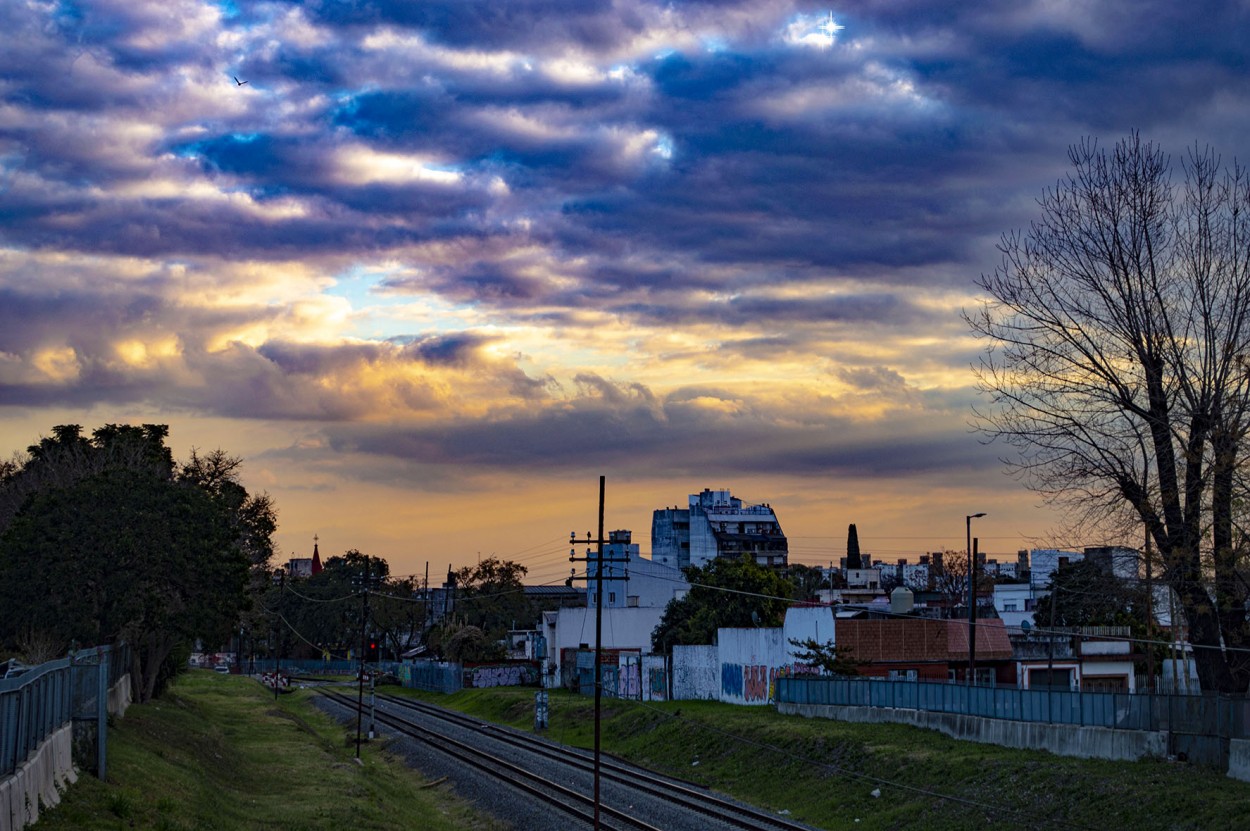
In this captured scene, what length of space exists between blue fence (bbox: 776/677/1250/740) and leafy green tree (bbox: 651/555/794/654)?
2325 cm

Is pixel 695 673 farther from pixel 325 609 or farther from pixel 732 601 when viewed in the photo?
pixel 325 609

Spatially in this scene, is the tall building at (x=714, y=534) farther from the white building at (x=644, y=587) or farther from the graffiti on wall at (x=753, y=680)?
the graffiti on wall at (x=753, y=680)

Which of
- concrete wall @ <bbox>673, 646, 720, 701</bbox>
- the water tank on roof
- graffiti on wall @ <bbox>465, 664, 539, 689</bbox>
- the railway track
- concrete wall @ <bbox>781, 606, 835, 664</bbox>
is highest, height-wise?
the water tank on roof

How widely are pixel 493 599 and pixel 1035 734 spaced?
332ft

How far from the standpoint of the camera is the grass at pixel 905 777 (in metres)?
32.6

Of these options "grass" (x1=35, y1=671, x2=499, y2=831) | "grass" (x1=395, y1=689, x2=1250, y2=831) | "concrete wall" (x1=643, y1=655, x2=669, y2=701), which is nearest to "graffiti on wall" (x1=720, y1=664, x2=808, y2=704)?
"grass" (x1=395, y1=689, x2=1250, y2=831)

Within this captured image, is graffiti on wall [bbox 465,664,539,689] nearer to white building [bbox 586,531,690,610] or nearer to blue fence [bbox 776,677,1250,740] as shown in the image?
white building [bbox 586,531,690,610]

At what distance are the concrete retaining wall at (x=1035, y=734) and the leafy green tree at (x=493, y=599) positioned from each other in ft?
283

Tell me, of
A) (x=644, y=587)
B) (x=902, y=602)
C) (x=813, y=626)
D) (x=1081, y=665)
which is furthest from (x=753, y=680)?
(x=644, y=587)

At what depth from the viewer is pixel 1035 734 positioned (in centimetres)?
4247

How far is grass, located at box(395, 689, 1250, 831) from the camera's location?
3259cm

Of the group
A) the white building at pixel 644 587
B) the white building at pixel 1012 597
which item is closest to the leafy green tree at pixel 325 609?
the white building at pixel 644 587

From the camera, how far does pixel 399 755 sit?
61.1 m

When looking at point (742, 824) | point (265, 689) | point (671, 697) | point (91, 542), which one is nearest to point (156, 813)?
point (742, 824)
